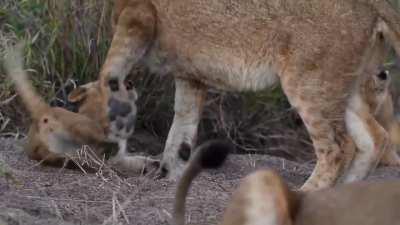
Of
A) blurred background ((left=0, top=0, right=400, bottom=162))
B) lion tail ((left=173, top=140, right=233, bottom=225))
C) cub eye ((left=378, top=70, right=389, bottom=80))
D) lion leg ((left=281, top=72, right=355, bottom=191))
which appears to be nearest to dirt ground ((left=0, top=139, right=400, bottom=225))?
lion leg ((left=281, top=72, right=355, bottom=191))

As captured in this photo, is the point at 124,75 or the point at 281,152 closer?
the point at 124,75

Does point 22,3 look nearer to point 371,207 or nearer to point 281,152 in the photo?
point 281,152

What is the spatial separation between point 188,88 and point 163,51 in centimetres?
27

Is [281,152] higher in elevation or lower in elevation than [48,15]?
lower

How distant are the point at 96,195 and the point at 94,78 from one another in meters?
1.68

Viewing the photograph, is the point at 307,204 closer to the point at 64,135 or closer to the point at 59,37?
the point at 64,135

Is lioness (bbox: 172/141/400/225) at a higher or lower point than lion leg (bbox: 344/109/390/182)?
higher

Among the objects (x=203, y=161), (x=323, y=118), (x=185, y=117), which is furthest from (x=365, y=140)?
(x=203, y=161)

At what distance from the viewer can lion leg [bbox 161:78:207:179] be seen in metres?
6.39

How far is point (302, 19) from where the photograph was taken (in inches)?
237

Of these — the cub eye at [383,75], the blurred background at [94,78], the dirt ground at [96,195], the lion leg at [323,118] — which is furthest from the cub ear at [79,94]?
the cub eye at [383,75]

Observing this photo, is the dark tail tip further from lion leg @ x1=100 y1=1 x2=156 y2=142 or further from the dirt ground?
lion leg @ x1=100 y1=1 x2=156 y2=142

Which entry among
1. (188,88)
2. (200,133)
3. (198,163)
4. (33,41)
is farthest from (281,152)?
(198,163)

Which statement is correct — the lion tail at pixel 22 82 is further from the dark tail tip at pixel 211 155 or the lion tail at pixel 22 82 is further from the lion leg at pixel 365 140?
the dark tail tip at pixel 211 155
